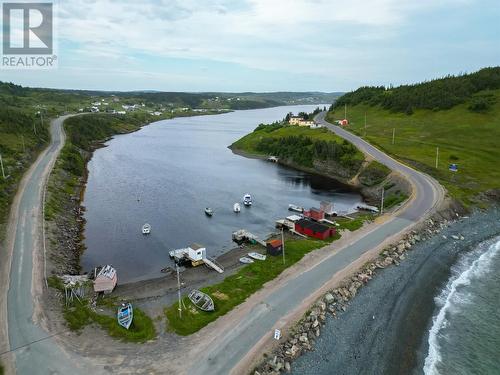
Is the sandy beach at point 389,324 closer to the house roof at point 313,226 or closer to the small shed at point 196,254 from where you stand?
the house roof at point 313,226

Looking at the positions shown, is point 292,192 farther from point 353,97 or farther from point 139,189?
point 353,97

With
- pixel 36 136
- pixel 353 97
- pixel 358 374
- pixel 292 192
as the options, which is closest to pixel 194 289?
pixel 358 374

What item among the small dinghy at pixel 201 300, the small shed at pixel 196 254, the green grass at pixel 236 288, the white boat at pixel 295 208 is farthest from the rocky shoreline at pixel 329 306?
the white boat at pixel 295 208

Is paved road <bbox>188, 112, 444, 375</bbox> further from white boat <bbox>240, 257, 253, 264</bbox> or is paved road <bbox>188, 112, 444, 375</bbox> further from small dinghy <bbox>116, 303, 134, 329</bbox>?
small dinghy <bbox>116, 303, 134, 329</bbox>

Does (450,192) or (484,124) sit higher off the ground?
(484,124)

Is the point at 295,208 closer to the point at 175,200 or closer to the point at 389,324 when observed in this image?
the point at 175,200

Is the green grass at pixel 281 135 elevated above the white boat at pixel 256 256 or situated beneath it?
elevated above
